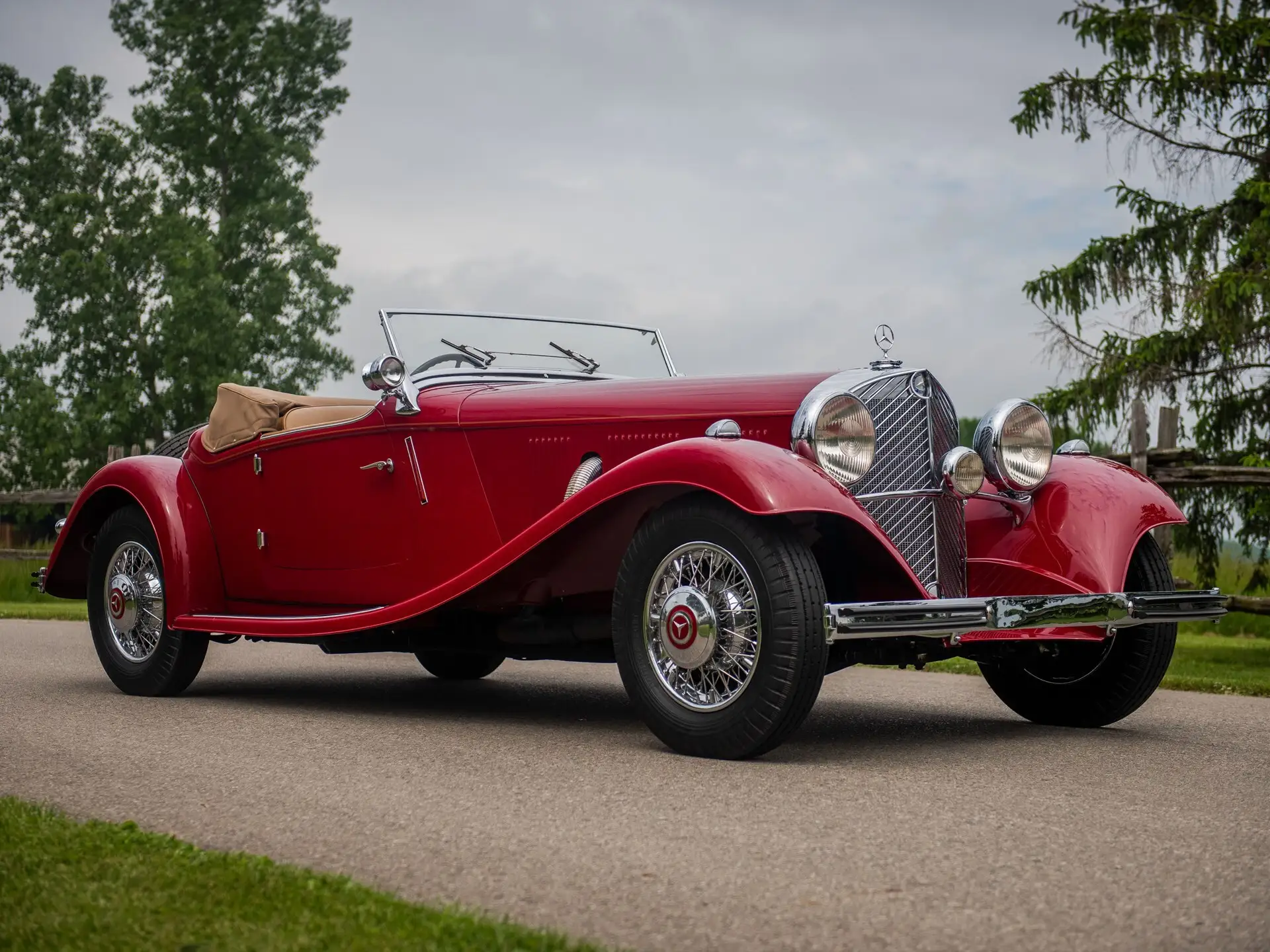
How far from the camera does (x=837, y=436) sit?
463 centimetres

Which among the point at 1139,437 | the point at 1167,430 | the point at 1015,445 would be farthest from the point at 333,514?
the point at 1167,430

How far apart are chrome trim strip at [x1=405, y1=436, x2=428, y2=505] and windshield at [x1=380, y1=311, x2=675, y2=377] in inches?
22.1

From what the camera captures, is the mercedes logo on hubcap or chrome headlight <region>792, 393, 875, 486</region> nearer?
the mercedes logo on hubcap

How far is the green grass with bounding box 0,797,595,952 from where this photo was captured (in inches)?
95.7

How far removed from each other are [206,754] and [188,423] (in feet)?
95.2

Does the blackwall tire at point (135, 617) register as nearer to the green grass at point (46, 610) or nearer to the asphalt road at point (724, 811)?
the asphalt road at point (724, 811)

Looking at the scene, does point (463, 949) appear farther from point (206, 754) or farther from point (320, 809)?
point (206, 754)

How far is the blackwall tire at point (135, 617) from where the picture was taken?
20.5 feet

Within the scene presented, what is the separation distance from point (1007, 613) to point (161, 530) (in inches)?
155

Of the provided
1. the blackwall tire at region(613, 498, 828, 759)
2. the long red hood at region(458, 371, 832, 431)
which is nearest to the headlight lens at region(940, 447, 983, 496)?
the long red hood at region(458, 371, 832, 431)

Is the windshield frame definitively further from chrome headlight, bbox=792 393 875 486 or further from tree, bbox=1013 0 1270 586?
tree, bbox=1013 0 1270 586

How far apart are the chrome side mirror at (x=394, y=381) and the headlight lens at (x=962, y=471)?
217cm

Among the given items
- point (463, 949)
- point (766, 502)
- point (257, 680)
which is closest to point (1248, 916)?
point (463, 949)

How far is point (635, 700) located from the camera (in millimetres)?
4488
